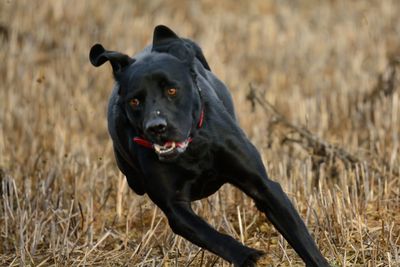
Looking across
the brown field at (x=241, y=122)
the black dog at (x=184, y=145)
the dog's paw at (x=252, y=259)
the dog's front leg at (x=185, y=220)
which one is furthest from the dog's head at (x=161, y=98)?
the brown field at (x=241, y=122)

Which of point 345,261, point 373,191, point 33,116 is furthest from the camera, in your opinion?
point 33,116

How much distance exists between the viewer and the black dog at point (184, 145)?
4039 millimetres

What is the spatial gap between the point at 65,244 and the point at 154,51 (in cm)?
125

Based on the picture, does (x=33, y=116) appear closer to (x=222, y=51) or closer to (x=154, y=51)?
(x=222, y=51)

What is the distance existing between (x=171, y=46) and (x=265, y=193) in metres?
0.79

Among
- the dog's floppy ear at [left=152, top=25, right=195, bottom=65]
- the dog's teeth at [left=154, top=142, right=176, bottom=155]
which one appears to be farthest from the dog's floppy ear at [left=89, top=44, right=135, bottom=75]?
the dog's teeth at [left=154, top=142, right=176, bottom=155]

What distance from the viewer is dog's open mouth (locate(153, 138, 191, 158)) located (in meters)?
4.07

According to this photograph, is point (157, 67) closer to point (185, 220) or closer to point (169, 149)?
point (169, 149)

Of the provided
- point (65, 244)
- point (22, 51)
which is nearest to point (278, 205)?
point (65, 244)

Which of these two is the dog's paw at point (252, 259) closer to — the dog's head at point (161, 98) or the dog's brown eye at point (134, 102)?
the dog's head at point (161, 98)

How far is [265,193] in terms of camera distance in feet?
14.2

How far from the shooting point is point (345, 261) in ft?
15.1

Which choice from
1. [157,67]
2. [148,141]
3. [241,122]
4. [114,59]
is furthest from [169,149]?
[241,122]

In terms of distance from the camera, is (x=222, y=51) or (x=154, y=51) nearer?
(x=154, y=51)
